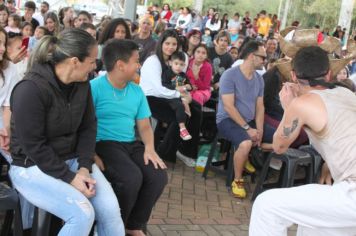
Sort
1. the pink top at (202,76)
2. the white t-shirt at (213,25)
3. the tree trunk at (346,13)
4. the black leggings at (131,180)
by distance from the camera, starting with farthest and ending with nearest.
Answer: the tree trunk at (346,13), the white t-shirt at (213,25), the pink top at (202,76), the black leggings at (131,180)

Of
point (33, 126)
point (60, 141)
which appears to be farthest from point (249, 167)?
point (33, 126)

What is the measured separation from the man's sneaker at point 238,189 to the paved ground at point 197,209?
0.06 m

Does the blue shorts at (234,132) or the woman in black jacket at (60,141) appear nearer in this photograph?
the woman in black jacket at (60,141)

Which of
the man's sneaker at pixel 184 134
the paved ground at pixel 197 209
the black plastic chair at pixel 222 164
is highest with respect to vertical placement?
the man's sneaker at pixel 184 134

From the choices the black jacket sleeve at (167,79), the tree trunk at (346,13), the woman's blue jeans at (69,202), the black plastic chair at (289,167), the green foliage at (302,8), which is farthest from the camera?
the green foliage at (302,8)

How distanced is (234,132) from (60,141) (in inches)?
89.5

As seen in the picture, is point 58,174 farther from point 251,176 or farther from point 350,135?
point 251,176

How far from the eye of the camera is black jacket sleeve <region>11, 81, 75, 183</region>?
8.77ft

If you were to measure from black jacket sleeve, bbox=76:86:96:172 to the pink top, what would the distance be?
2.89 metres

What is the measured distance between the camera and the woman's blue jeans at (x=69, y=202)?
2648 millimetres

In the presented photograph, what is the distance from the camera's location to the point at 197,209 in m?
4.29

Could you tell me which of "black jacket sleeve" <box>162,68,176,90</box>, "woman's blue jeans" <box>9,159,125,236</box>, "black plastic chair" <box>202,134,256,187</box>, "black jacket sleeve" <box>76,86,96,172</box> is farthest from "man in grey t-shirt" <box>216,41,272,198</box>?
"woman's blue jeans" <box>9,159,125,236</box>

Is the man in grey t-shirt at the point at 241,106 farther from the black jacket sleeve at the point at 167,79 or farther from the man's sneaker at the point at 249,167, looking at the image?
the black jacket sleeve at the point at 167,79

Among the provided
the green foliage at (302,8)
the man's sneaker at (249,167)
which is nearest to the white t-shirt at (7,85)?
the man's sneaker at (249,167)
